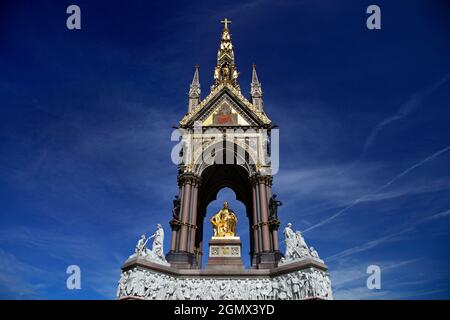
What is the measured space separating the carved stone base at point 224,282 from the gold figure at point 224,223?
4.13m

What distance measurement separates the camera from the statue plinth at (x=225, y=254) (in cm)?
1800

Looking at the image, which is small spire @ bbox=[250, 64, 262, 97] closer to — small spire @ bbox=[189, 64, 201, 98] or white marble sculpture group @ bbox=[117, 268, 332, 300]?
small spire @ bbox=[189, 64, 201, 98]

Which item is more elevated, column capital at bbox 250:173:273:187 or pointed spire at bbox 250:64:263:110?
pointed spire at bbox 250:64:263:110

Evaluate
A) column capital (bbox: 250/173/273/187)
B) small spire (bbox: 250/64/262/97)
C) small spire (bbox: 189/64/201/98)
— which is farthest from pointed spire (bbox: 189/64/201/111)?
column capital (bbox: 250/173/273/187)

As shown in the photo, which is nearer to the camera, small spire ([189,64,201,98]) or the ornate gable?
the ornate gable

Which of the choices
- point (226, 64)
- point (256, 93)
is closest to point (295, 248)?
point (256, 93)

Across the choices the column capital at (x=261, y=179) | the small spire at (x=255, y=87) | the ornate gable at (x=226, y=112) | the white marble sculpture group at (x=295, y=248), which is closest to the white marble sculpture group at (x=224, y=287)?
the white marble sculpture group at (x=295, y=248)

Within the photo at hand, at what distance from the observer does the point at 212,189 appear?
27000 millimetres

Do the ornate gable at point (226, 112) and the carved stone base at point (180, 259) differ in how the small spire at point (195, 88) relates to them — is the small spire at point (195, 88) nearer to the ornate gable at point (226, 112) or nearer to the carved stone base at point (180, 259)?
the ornate gable at point (226, 112)

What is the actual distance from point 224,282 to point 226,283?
124 mm

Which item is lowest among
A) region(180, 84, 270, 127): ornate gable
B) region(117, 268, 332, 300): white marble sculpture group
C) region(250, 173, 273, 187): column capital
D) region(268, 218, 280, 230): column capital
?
region(117, 268, 332, 300): white marble sculpture group

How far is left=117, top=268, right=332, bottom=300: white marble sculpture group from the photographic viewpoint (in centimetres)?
1458
